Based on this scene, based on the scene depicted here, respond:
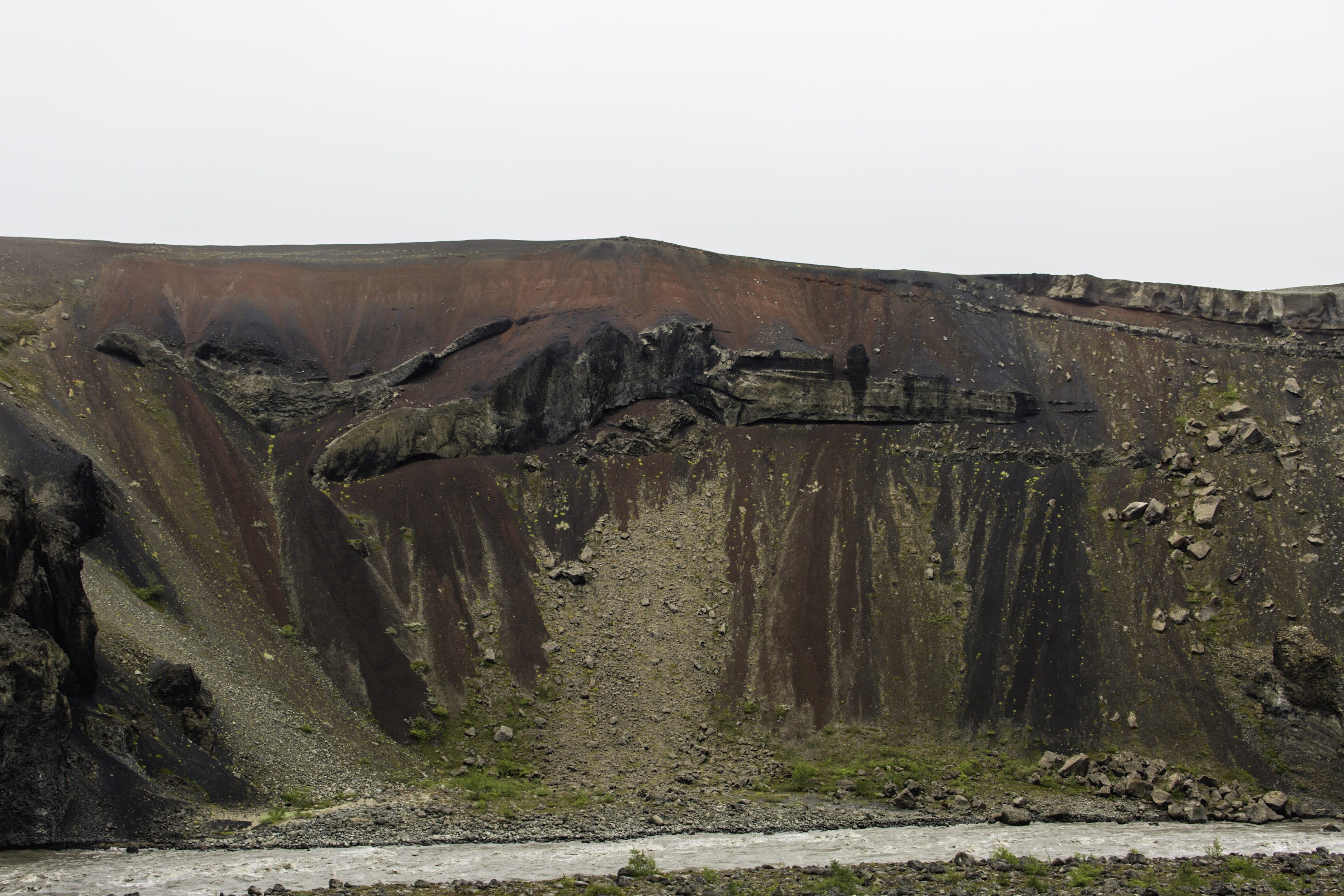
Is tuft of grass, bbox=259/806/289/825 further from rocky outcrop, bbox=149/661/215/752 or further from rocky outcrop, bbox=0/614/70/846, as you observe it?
rocky outcrop, bbox=0/614/70/846

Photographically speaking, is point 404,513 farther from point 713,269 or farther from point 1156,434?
point 1156,434

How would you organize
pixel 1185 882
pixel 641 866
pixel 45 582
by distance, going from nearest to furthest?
pixel 641 866 < pixel 1185 882 < pixel 45 582

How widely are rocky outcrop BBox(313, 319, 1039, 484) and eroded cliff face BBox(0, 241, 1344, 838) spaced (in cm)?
16

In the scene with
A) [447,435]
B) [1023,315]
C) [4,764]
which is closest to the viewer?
[4,764]

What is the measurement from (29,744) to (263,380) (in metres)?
23.3

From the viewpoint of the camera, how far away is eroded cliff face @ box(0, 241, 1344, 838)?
34.3m

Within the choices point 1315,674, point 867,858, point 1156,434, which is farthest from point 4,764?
point 1156,434

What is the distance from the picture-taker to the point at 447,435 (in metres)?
43.8

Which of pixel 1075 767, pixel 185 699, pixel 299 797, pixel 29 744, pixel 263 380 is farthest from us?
pixel 263 380

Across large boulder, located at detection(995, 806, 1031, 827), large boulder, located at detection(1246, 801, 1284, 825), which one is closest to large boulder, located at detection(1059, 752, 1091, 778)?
large boulder, located at detection(995, 806, 1031, 827)

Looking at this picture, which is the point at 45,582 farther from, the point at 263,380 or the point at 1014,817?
the point at 1014,817

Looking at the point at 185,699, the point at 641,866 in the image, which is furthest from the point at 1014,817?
the point at 185,699

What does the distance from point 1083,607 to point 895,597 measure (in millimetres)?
7264

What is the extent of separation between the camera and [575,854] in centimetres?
2623
